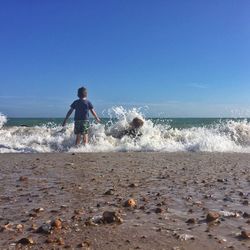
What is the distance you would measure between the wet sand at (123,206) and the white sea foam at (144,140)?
4057 millimetres

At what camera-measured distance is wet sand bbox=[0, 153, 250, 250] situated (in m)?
3.62

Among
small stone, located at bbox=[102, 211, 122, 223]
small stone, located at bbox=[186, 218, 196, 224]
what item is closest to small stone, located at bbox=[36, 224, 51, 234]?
small stone, located at bbox=[102, 211, 122, 223]

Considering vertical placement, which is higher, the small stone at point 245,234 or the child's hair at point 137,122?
the child's hair at point 137,122

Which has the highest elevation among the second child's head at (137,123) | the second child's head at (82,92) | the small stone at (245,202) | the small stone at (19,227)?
the second child's head at (82,92)

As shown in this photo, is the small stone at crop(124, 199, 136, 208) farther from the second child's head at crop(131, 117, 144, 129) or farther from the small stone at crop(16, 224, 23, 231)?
the second child's head at crop(131, 117, 144, 129)

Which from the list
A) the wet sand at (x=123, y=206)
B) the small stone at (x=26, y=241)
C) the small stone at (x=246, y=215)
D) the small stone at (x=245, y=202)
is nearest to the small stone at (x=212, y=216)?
the wet sand at (x=123, y=206)

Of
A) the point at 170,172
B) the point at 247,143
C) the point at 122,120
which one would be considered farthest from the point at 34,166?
the point at 247,143

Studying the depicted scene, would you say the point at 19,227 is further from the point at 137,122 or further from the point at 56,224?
the point at 137,122

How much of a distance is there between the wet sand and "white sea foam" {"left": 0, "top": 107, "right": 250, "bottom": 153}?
4.06m

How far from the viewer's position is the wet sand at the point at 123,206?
362cm

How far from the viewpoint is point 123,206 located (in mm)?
4742

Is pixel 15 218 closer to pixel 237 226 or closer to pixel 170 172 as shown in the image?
pixel 237 226

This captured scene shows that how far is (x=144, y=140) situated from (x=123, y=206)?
9038mm

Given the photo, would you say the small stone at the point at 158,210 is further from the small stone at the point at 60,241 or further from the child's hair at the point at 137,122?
the child's hair at the point at 137,122
